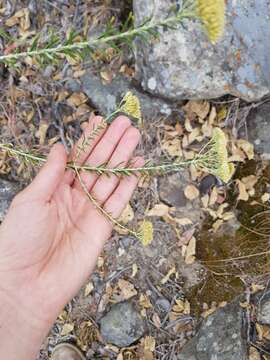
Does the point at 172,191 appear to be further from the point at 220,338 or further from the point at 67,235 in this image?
the point at 67,235

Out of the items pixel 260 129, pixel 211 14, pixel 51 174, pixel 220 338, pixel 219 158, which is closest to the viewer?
pixel 211 14

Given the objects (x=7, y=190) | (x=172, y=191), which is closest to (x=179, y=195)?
(x=172, y=191)

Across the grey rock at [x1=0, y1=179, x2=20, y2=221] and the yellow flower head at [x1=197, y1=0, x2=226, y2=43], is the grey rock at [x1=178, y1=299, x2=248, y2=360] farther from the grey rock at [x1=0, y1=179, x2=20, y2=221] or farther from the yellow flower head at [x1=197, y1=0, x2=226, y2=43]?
the yellow flower head at [x1=197, y1=0, x2=226, y2=43]

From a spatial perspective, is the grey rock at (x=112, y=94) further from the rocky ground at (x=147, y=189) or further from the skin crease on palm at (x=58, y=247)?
the skin crease on palm at (x=58, y=247)

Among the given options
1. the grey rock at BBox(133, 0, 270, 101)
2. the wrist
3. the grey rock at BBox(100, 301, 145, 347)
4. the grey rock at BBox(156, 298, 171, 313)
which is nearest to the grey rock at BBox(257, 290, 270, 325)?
the grey rock at BBox(156, 298, 171, 313)

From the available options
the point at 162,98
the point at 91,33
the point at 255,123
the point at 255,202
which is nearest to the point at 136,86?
the point at 162,98

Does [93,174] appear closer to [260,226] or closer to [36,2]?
[260,226]
